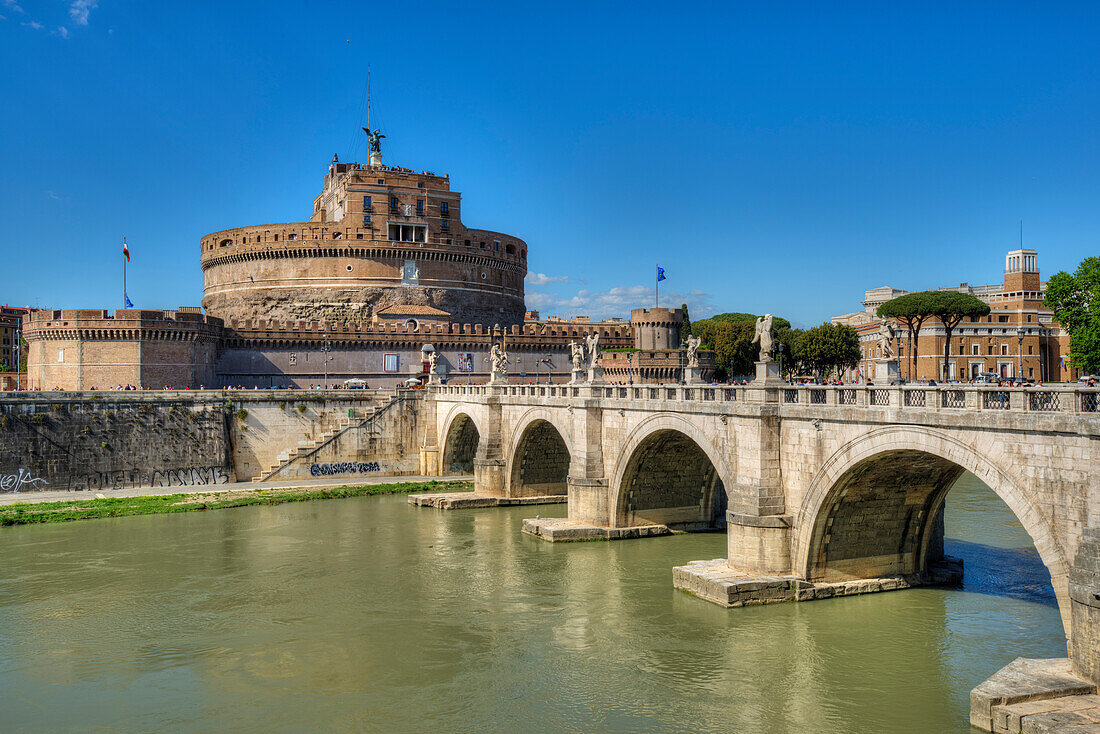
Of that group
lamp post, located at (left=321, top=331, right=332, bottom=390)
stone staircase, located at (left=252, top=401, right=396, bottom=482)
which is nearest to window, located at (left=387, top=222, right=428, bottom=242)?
lamp post, located at (left=321, top=331, right=332, bottom=390)

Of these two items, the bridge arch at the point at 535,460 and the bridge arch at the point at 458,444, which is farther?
the bridge arch at the point at 458,444

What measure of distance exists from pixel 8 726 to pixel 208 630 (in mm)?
5479

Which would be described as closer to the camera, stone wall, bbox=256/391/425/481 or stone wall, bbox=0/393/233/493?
stone wall, bbox=0/393/233/493

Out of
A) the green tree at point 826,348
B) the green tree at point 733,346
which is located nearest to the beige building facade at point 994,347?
the green tree at point 826,348

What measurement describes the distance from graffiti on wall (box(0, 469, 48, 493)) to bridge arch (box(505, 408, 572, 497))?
75.2 ft

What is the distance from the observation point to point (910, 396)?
17234 mm

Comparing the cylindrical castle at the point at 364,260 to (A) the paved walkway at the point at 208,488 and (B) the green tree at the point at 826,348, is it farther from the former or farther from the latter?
(B) the green tree at the point at 826,348

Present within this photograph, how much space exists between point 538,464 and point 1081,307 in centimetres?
2998

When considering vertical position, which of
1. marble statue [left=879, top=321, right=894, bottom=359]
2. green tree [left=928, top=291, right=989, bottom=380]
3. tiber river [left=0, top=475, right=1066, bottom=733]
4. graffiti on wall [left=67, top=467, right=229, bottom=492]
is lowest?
tiber river [left=0, top=475, right=1066, bottom=733]

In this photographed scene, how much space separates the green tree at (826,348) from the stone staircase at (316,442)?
3482 centimetres

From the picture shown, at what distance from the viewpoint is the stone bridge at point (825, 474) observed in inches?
555

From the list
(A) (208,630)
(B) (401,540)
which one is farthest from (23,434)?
(A) (208,630)

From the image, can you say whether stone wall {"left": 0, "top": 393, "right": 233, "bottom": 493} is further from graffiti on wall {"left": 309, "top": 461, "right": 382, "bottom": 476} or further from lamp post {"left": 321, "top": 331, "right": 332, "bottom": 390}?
lamp post {"left": 321, "top": 331, "right": 332, "bottom": 390}

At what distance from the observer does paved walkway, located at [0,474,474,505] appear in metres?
40.3
